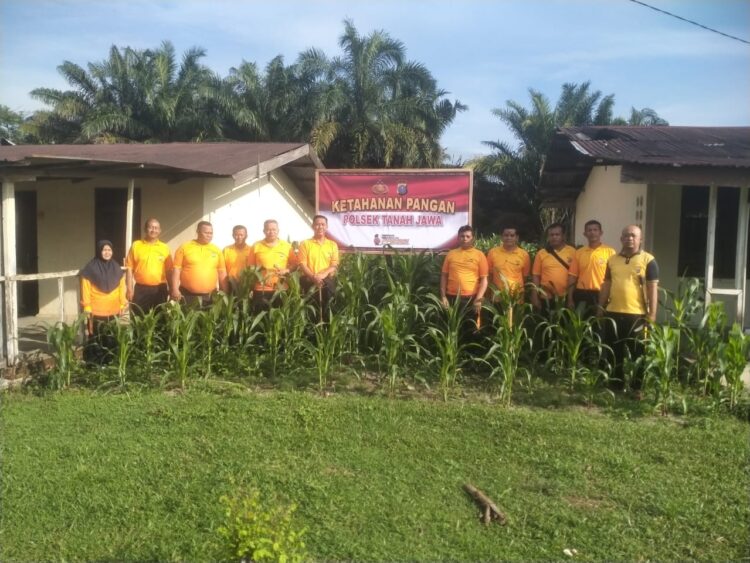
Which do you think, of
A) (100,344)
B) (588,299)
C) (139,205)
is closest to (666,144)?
(588,299)

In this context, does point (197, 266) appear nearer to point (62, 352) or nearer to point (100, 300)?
point (100, 300)

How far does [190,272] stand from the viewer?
23.5ft

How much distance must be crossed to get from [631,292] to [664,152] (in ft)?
8.12

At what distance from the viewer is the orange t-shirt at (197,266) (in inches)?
282

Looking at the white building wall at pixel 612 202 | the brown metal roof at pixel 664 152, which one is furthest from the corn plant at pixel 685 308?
the white building wall at pixel 612 202

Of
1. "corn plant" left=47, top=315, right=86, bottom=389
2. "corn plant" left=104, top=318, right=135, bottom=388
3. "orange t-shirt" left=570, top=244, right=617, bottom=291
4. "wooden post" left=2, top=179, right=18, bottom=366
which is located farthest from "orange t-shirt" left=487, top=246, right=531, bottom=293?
"wooden post" left=2, top=179, right=18, bottom=366

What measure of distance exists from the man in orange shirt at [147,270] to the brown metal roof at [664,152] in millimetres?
4902

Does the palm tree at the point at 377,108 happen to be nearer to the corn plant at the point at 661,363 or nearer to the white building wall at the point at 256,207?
the white building wall at the point at 256,207

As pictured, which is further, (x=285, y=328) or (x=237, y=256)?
(x=237, y=256)

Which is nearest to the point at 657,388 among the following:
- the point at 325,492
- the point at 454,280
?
the point at 454,280

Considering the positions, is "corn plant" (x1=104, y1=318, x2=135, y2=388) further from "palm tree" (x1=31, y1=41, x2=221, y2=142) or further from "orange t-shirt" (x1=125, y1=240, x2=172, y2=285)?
"palm tree" (x1=31, y1=41, x2=221, y2=142)

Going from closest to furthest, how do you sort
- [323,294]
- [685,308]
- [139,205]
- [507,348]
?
[507,348] < [685,308] < [323,294] < [139,205]

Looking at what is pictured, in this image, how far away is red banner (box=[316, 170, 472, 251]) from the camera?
8602 mm

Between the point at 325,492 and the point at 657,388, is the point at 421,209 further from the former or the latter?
the point at 325,492
